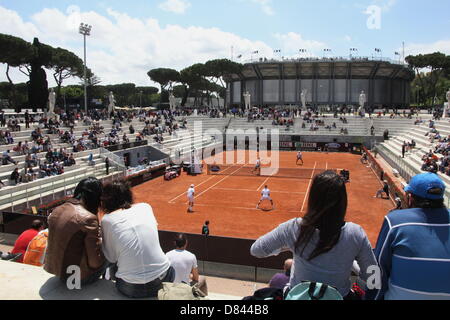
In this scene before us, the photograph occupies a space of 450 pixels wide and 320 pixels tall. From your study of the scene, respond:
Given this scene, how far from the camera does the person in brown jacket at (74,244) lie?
12.9ft

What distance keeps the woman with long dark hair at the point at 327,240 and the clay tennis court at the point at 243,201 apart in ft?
44.2

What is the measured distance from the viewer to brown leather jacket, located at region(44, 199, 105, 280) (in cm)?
392

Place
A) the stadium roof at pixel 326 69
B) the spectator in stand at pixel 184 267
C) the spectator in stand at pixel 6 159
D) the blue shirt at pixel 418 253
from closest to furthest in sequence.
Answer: the blue shirt at pixel 418 253, the spectator in stand at pixel 184 267, the spectator in stand at pixel 6 159, the stadium roof at pixel 326 69

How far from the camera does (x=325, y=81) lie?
83562mm

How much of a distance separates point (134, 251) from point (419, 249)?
2647 mm

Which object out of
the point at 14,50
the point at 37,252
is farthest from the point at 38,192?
the point at 14,50

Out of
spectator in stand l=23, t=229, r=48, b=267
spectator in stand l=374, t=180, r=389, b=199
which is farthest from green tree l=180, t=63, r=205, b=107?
spectator in stand l=23, t=229, r=48, b=267

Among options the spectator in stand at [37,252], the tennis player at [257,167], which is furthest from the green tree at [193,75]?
the spectator in stand at [37,252]

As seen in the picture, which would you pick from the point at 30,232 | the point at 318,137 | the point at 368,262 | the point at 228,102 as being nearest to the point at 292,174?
the point at 318,137

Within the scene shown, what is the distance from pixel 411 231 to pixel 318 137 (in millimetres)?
49525

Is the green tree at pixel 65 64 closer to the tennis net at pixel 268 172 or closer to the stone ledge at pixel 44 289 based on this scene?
the tennis net at pixel 268 172

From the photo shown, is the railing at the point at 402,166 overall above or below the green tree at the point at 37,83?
below
